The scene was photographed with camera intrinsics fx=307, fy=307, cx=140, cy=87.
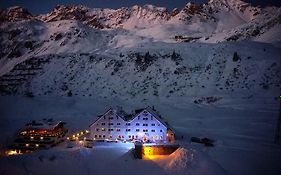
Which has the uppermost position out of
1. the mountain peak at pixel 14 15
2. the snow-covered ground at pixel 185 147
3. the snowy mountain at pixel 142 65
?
the mountain peak at pixel 14 15

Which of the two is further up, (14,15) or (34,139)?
(14,15)

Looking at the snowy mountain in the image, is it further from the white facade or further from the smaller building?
the smaller building

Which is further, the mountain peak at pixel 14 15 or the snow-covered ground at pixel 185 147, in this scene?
the mountain peak at pixel 14 15

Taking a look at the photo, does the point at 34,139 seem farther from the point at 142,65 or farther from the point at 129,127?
the point at 142,65

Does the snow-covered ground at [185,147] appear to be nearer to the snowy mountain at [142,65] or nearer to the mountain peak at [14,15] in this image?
the snowy mountain at [142,65]

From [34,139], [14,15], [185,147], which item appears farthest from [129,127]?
[14,15]

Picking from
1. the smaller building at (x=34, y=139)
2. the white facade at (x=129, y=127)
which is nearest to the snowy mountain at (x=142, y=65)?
the white facade at (x=129, y=127)

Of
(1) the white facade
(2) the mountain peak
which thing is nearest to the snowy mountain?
(1) the white facade
